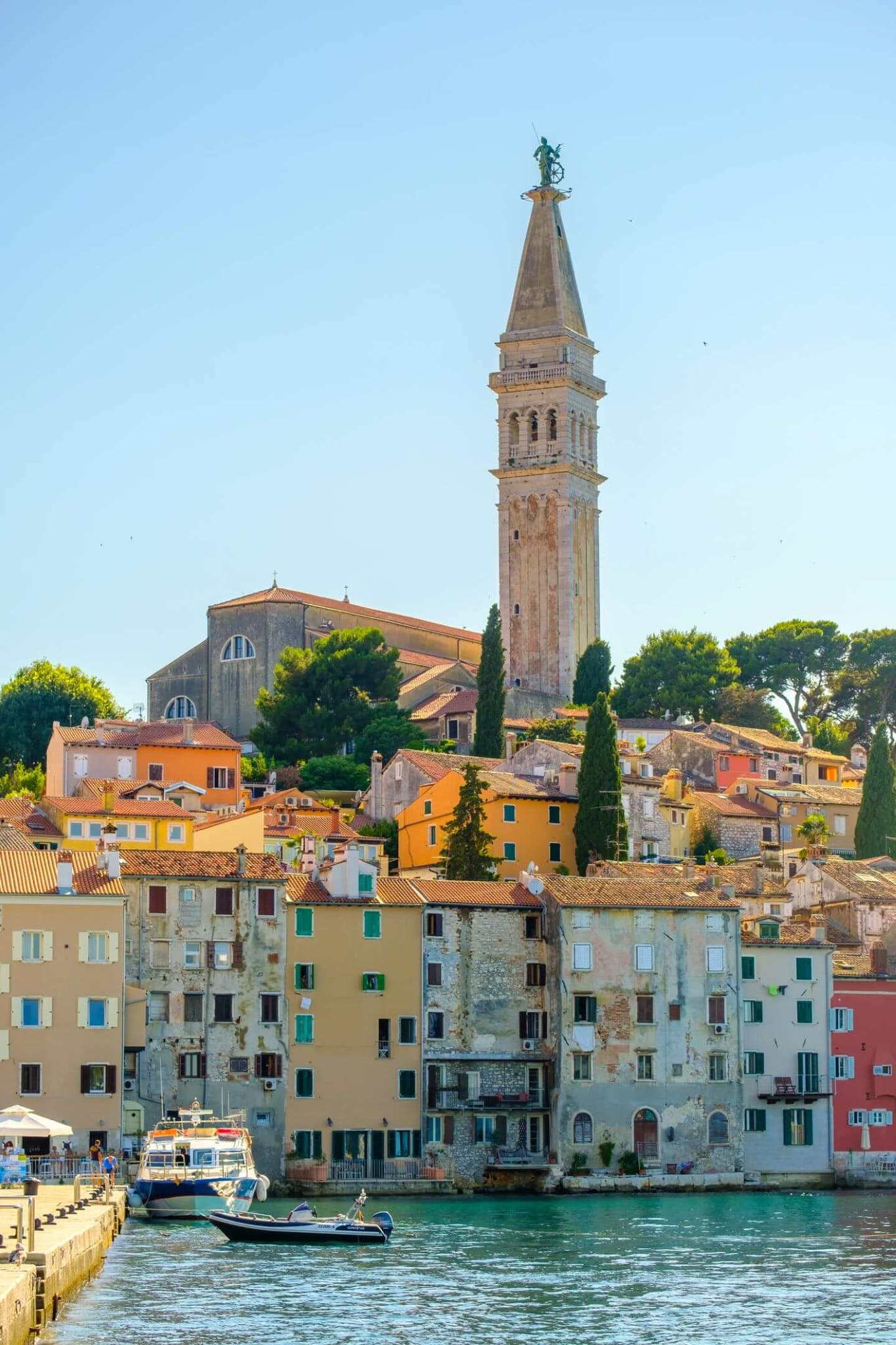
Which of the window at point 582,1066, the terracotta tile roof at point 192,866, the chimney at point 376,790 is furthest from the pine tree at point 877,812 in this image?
the terracotta tile roof at point 192,866

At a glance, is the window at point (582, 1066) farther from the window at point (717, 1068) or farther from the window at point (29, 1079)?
the window at point (29, 1079)

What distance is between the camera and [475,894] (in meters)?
67.1

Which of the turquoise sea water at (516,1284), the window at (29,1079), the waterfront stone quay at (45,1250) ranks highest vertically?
the window at (29,1079)

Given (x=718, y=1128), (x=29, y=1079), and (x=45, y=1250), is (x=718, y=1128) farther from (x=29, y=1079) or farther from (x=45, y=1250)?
(x=45, y=1250)

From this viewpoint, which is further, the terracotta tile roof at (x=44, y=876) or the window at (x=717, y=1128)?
the window at (x=717, y=1128)

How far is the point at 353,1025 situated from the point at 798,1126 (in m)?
12.8

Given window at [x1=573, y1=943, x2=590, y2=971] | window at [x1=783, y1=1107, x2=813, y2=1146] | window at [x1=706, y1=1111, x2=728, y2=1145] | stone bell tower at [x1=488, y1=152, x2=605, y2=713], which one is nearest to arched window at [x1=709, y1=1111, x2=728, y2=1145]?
window at [x1=706, y1=1111, x2=728, y2=1145]

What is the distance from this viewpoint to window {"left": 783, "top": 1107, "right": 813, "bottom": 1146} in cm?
6812

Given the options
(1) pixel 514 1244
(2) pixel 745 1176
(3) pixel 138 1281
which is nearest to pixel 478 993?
(2) pixel 745 1176

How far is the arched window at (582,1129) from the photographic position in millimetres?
64938

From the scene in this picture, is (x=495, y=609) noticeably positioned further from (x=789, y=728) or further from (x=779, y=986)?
(x=779, y=986)

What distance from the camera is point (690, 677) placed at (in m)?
119

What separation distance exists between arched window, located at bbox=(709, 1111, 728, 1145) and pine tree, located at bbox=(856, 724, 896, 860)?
82.3 feet

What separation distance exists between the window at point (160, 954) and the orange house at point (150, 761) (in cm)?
3111
